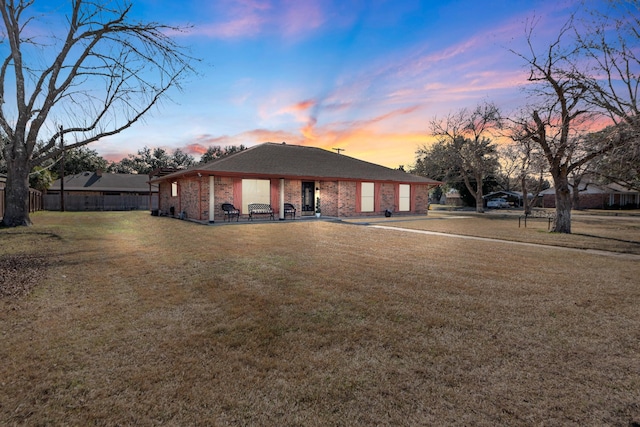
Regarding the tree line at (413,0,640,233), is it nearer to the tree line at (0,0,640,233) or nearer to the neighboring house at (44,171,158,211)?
the tree line at (0,0,640,233)

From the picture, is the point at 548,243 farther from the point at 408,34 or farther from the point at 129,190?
the point at 129,190

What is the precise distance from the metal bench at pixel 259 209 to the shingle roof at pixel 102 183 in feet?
70.4

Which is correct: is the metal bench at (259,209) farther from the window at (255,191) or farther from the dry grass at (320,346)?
the dry grass at (320,346)

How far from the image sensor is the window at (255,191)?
713 inches

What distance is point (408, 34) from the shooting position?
1175cm

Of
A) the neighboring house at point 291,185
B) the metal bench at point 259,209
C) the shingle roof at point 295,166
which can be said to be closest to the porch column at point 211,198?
the neighboring house at point 291,185

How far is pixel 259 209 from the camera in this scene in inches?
720

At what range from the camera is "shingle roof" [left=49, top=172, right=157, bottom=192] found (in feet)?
111

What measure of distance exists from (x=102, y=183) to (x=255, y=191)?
26640 mm

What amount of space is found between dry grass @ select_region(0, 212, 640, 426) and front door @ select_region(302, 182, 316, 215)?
14456 mm

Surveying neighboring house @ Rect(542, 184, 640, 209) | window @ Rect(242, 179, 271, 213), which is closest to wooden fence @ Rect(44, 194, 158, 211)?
window @ Rect(242, 179, 271, 213)

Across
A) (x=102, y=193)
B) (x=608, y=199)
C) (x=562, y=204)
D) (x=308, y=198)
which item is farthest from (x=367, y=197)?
(x=608, y=199)

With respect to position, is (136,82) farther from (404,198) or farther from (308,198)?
(404,198)

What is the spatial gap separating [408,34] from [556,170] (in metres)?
8.21
